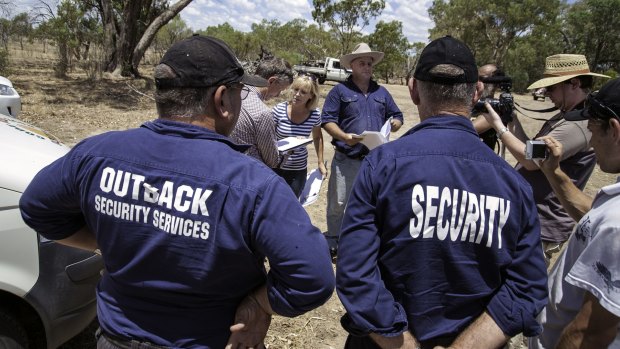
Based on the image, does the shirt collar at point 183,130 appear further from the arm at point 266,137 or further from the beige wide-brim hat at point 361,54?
the beige wide-brim hat at point 361,54

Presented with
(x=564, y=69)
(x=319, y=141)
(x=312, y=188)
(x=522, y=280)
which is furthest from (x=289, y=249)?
(x=319, y=141)

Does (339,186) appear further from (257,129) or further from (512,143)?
(512,143)

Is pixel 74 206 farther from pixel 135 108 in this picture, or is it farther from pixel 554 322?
pixel 135 108

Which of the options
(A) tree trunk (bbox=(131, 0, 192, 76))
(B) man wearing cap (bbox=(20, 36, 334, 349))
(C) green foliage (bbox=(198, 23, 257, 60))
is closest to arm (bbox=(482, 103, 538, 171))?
(B) man wearing cap (bbox=(20, 36, 334, 349))

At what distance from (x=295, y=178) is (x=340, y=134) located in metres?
0.62

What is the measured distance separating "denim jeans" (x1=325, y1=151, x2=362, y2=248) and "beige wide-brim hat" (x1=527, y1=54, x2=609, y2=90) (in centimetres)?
183

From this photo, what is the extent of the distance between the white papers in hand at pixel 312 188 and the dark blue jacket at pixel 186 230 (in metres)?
2.67

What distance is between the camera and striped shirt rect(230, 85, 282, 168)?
→ 3.06 metres

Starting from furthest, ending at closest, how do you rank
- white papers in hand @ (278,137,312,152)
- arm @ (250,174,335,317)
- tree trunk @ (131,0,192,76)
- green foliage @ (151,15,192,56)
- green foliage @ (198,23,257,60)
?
green foliage @ (151,15,192,56) < green foliage @ (198,23,257,60) < tree trunk @ (131,0,192,76) < white papers in hand @ (278,137,312,152) < arm @ (250,174,335,317)

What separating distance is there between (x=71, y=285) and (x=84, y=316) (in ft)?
0.81

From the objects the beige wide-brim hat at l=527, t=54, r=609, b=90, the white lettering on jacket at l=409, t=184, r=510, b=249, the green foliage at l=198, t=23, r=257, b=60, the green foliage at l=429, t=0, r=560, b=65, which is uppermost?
the green foliage at l=429, t=0, r=560, b=65

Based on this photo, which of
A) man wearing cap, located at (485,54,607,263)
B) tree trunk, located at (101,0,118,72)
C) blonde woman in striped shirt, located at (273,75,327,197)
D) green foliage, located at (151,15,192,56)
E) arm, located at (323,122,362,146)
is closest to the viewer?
man wearing cap, located at (485,54,607,263)

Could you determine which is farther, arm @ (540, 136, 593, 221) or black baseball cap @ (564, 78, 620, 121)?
arm @ (540, 136, 593, 221)

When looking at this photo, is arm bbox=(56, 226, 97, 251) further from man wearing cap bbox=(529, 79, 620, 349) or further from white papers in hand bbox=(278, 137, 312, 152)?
white papers in hand bbox=(278, 137, 312, 152)
